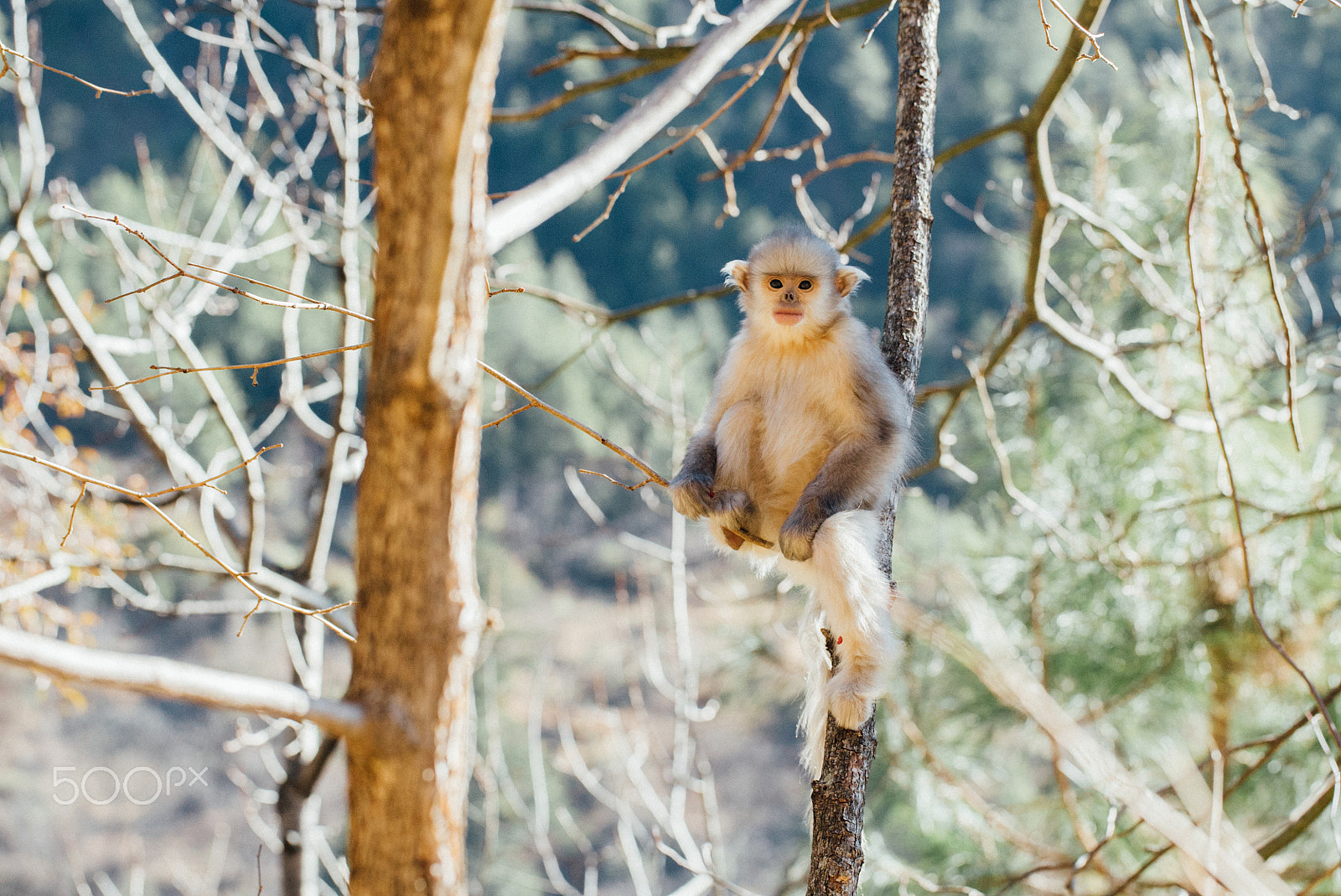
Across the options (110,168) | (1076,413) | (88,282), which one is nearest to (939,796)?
(1076,413)

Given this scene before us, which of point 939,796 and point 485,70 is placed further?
point 939,796

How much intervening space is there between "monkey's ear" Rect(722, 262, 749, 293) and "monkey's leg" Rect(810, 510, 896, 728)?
0.99 metres

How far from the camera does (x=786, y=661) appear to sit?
7.17m

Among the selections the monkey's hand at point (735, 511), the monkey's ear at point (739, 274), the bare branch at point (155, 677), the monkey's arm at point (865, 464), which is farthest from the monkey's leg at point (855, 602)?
the bare branch at point (155, 677)

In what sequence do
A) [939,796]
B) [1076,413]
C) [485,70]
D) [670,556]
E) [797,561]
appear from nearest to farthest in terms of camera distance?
[485,70], [797,561], [670,556], [939,796], [1076,413]

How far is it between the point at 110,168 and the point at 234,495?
15.2 ft

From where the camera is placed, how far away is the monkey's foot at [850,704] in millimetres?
2174

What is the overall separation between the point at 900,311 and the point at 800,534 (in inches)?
24.5

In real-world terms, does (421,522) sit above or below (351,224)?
below

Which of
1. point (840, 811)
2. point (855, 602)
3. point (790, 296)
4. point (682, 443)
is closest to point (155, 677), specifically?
point (840, 811)

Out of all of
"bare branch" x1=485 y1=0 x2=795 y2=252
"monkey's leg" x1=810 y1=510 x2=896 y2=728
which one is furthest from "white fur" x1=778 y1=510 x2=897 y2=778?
"bare branch" x1=485 y1=0 x2=795 y2=252

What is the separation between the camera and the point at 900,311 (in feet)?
8.19

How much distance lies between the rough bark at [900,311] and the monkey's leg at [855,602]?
6cm

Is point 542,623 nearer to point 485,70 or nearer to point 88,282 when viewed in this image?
point 88,282
